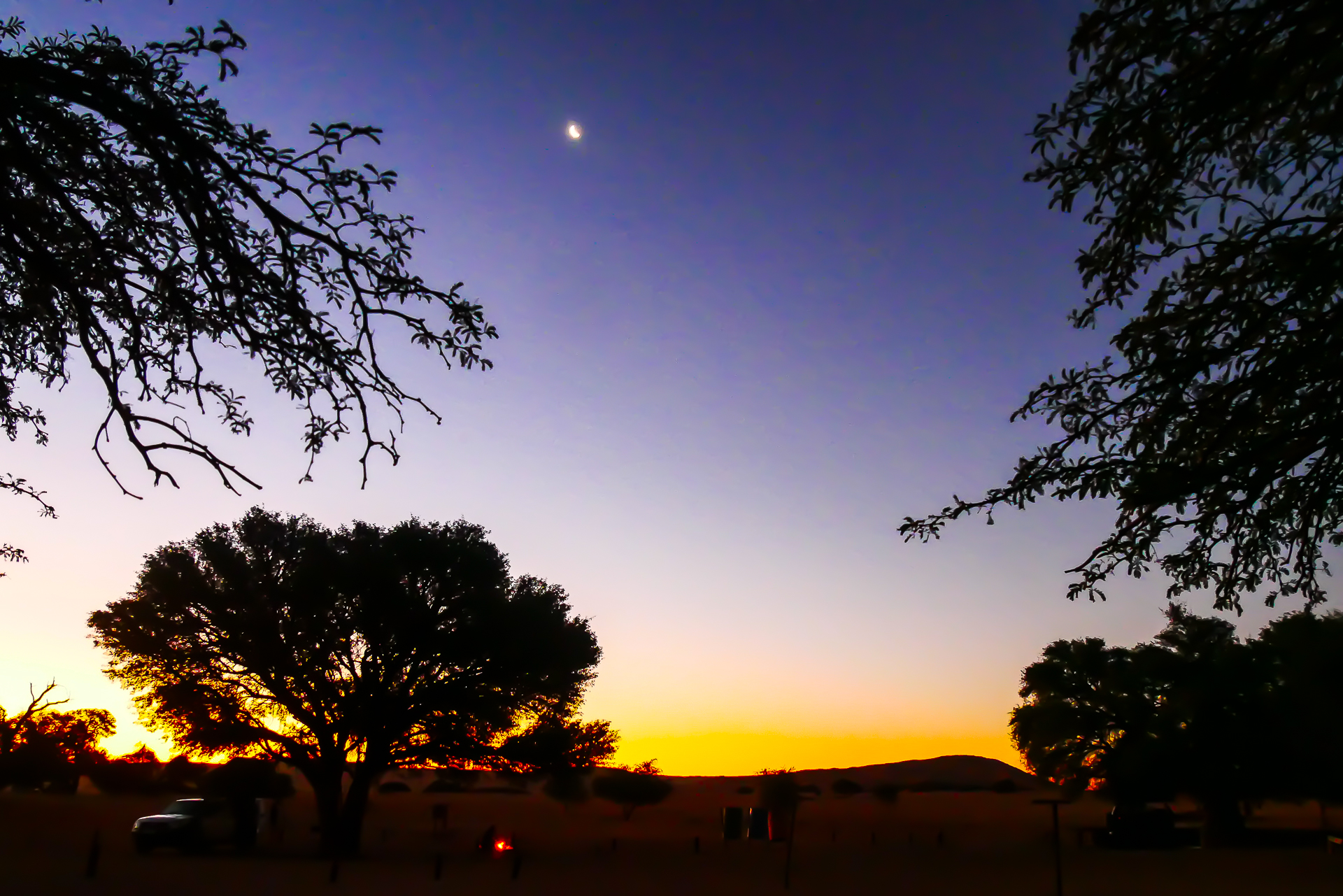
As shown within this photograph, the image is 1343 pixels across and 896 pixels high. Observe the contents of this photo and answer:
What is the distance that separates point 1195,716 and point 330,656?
3848 cm

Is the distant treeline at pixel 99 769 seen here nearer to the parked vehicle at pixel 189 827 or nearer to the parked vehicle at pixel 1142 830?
the parked vehicle at pixel 189 827

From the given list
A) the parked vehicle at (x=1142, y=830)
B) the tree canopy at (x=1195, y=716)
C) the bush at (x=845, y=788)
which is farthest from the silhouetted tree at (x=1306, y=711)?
the bush at (x=845, y=788)

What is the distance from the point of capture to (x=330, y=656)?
108ft

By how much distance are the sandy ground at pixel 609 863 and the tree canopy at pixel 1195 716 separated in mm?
3081

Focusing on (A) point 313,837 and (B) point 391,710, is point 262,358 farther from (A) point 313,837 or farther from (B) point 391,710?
(A) point 313,837

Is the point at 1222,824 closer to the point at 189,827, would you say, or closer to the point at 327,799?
the point at 327,799

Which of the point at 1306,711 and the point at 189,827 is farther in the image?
the point at 1306,711

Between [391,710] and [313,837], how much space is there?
13561 millimetres

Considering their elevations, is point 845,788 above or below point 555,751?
below

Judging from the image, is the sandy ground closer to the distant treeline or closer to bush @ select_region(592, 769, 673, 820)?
the distant treeline

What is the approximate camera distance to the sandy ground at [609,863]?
80.1ft

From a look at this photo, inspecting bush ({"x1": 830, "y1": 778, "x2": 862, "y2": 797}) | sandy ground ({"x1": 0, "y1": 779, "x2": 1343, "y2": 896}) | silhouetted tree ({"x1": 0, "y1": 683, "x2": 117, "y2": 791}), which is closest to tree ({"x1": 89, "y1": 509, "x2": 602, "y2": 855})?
sandy ground ({"x1": 0, "y1": 779, "x2": 1343, "y2": 896})

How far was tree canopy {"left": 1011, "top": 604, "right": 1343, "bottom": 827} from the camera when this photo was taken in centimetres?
3838

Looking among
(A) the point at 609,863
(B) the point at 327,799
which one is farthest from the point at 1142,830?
(B) the point at 327,799
